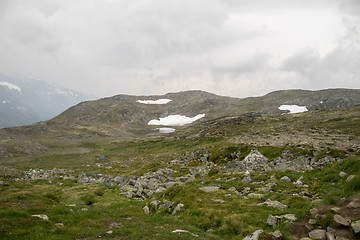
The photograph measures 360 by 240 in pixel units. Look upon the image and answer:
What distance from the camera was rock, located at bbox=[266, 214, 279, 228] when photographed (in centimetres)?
1596

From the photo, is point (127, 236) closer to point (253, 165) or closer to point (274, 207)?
point (274, 207)

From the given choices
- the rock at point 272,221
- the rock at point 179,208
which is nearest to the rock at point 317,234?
the rock at point 272,221

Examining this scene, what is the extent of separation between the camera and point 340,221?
41.5 ft

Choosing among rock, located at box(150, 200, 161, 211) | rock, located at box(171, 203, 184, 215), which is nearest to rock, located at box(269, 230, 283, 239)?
rock, located at box(171, 203, 184, 215)

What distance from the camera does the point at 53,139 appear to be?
152 m

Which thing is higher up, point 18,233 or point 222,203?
point 18,233

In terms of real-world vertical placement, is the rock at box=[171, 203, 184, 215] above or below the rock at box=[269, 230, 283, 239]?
below

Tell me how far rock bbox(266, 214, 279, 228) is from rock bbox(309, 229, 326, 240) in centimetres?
308

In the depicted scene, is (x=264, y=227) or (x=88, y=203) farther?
(x=88, y=203)

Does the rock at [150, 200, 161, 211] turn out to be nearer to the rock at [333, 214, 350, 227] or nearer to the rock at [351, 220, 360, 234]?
the rock at [333, 214, 350, 227]

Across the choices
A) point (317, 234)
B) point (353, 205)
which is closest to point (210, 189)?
point (317, 234)

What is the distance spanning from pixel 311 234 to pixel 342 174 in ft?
47.9

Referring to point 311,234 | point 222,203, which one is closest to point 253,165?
point 222,203

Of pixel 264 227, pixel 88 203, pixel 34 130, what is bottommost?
pixel 88 203
